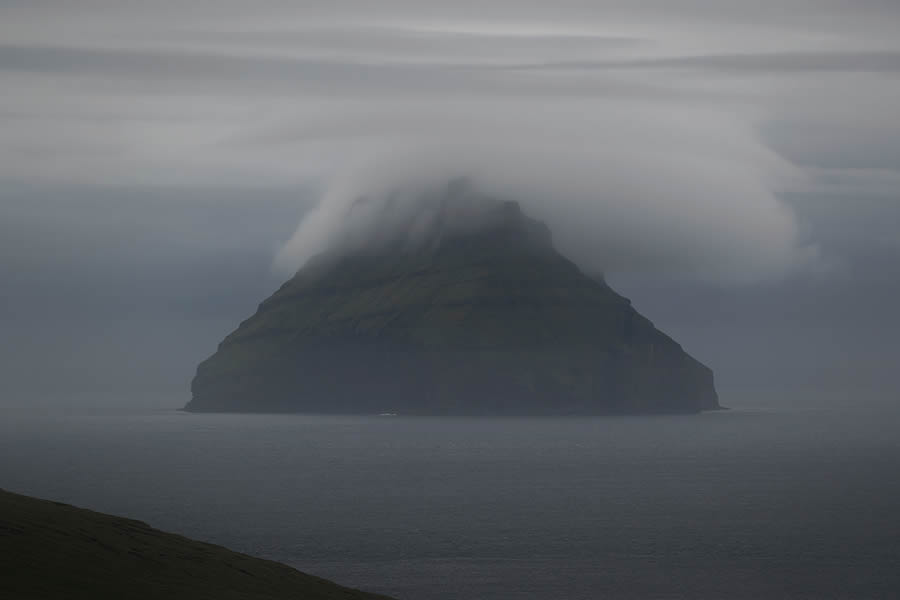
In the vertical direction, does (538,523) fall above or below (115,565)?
above

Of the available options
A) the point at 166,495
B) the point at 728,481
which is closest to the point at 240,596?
the point at 166,495

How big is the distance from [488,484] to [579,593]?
86.8 metres

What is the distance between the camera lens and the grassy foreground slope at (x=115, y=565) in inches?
1670

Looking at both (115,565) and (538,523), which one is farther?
(538,523)

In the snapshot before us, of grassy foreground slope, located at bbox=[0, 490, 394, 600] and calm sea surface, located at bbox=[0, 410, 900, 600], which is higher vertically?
calm sea surface, located at bbox=[0, 410, 900, 600]

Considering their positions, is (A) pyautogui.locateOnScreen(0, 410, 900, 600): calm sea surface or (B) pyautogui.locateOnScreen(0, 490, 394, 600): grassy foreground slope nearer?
(B) pyautogui.locateOnScreen(0, 490, 394, 600): grassy foreground slope

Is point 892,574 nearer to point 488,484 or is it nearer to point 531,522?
point 531,522

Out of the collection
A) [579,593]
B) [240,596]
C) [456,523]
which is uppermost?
[456,523]

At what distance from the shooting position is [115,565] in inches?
1853

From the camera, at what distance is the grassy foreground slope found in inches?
1670

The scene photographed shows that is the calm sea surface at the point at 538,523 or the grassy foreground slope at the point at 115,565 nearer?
the grassy foreground slope at the point at 115,565

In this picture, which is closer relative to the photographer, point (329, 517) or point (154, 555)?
point (154, 555)

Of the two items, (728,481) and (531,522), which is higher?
(728,481)

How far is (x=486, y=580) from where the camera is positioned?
88.6 metres
